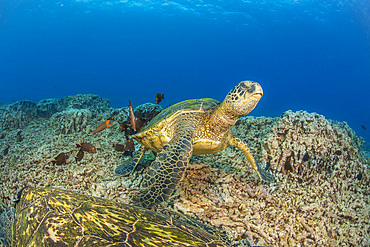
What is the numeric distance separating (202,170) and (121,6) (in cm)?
6861

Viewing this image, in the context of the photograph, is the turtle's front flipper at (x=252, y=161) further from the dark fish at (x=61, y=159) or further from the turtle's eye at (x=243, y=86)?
the dark fish at (x=61, y=159)

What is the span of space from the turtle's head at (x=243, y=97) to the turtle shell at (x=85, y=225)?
69.5 inches

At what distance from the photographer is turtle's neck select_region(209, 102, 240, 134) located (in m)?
2.74

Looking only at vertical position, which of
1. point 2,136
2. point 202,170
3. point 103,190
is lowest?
point 2,136

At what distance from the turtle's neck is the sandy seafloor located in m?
0.83

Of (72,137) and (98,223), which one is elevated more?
(98,223)

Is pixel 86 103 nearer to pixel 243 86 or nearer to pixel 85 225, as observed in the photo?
pixel 243 86

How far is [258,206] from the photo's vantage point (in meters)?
2.56

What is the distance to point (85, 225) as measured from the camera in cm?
126

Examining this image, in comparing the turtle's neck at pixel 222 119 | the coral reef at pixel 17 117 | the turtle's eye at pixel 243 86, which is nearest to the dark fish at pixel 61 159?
the turtle's neck at pixel 222 119

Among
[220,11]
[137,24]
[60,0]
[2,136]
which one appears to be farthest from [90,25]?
[2,136]

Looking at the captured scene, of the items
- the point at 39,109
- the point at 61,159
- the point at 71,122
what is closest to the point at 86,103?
the point at 39,109

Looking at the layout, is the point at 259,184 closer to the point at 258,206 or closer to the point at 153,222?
the point at 258,206

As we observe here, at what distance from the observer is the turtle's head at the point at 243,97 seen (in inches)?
99.2
